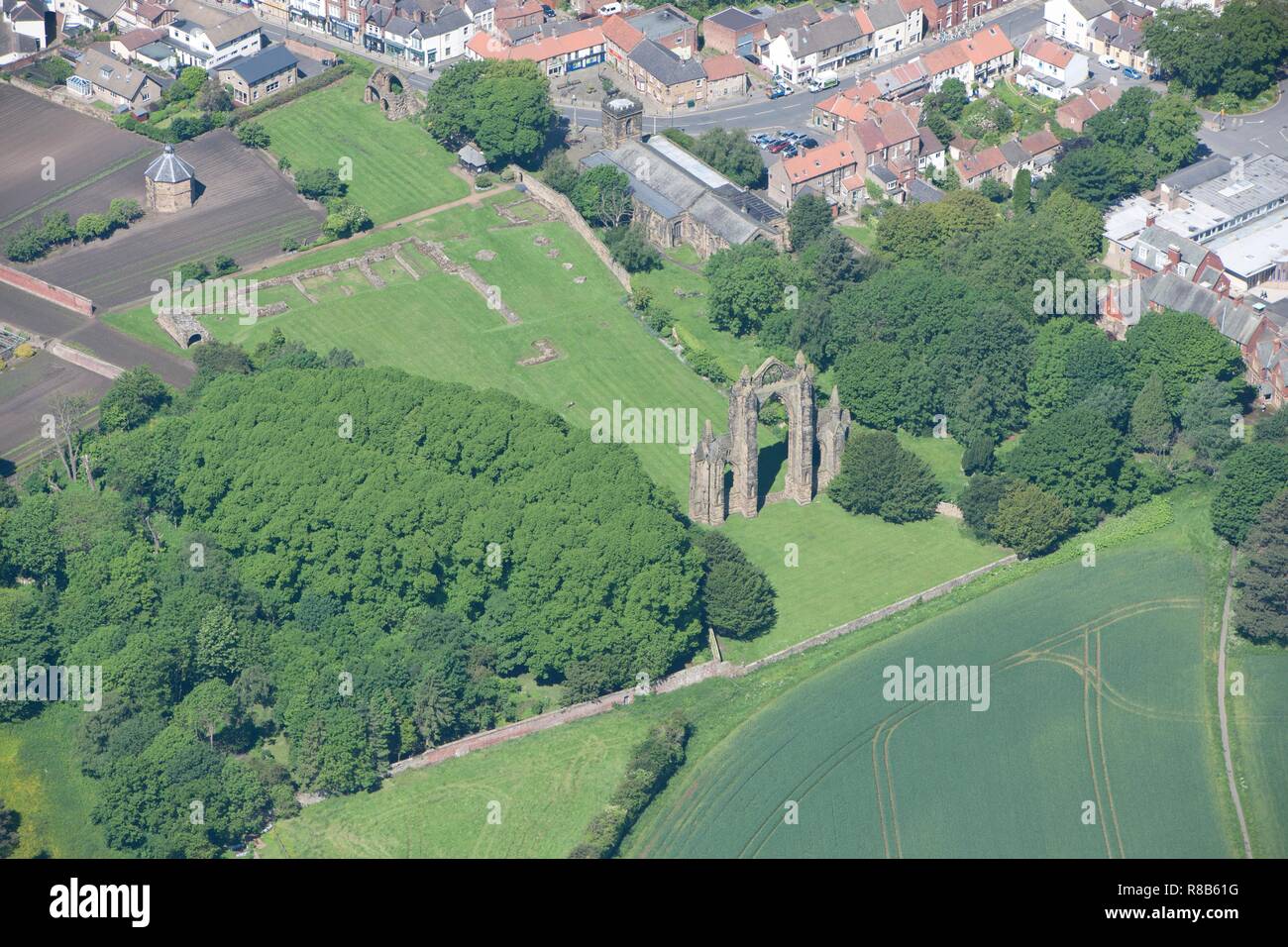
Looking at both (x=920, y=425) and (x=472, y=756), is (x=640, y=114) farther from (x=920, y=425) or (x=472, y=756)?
(x=472, y=756)

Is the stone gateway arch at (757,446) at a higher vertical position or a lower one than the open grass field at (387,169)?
higher

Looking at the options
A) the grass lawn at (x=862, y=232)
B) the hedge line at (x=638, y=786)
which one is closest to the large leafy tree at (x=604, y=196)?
the grass lawn at (x=862, y=232)

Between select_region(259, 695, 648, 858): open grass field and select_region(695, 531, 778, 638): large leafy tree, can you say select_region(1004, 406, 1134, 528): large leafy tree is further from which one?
select_region(259, 695, 648, 858): open grass field

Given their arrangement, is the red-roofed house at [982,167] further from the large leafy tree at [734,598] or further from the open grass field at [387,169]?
the large leafy tree at [734,598]

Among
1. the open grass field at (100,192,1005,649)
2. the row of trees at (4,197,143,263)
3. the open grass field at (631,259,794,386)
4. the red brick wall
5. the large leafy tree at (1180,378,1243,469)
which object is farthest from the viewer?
the row of trees at (4,197,143,263)

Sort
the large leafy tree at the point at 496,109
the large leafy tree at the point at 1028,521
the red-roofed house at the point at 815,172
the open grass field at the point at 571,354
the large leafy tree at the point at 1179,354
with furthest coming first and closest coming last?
the large leafy tree at the point at 496,109
the red-roofed house at the point at 815,172
the large leafy tree at the point at 1179,354
the large leafy tree at the point at 1028,521
the open grass field at the point at 571,354

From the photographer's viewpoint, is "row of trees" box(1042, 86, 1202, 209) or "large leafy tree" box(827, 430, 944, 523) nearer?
"large leafy tree" box(827, 430, 944, 523)

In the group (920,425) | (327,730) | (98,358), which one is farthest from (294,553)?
(920,425)

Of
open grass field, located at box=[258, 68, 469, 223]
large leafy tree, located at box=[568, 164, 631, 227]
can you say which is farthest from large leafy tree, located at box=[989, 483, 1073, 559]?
open grass field, located at box=[258, 68, 469, 223]
